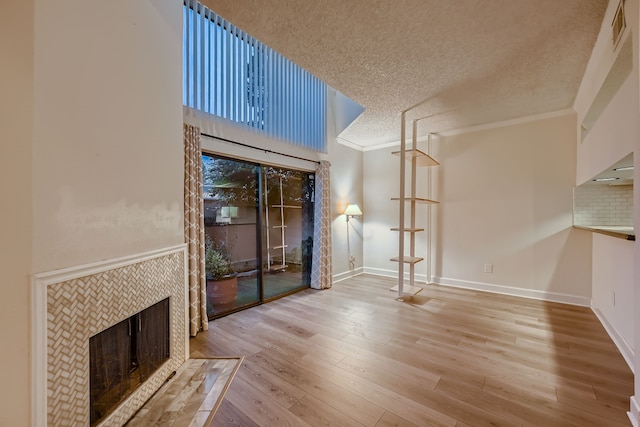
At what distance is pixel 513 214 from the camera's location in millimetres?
3686

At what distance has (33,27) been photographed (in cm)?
110

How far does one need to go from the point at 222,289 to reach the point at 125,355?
4.95 ft

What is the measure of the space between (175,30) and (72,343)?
227cm

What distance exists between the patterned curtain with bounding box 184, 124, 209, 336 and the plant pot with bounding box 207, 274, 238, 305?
0.36 m

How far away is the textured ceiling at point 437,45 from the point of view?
1.76 m

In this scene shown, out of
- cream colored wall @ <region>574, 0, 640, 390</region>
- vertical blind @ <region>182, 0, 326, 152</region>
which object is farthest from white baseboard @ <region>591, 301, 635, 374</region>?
vertical blind @ <region>182, 0, 326, 152</region>

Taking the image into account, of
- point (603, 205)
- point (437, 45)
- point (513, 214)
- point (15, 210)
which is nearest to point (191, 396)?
point (15, 210)

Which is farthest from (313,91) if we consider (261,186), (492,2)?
(492,2)

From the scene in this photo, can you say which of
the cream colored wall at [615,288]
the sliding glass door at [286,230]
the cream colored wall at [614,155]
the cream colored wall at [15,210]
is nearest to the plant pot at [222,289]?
the sliding glass door at [286,230]

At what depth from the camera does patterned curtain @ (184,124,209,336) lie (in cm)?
252

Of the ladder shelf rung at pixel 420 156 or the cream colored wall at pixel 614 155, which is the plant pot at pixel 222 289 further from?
the cream colored wall at pixel 614 155

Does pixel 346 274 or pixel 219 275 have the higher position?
pixel 219 275

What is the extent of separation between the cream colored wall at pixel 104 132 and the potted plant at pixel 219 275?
1.08 meters

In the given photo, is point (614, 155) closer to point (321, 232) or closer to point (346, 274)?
point (321, 232)
